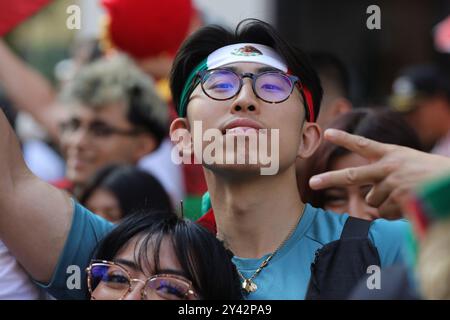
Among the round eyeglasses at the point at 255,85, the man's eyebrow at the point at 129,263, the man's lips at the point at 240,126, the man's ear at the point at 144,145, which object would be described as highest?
the round eyeglasses at the point at 255,85

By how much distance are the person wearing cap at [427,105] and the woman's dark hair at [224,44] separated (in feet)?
11.2

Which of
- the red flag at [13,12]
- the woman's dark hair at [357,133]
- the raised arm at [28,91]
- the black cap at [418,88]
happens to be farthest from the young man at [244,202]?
the black cap at [418,88]

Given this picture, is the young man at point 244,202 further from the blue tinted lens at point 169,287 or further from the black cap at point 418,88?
the black cap at point 418,88

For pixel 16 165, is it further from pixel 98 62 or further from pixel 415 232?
pixel 98 62

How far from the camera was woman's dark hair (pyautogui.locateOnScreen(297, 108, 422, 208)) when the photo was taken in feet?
10.7

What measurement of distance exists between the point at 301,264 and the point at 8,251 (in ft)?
2.73

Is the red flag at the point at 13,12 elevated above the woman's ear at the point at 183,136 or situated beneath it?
elevated above

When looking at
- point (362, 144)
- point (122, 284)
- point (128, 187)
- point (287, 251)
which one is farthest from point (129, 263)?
point (128, 187)

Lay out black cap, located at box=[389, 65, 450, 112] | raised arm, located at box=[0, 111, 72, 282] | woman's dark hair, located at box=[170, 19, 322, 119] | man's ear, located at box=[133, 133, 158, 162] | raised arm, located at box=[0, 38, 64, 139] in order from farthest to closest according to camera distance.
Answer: black cap, located at box=[389, 65, 450, 112] → raised arm, located at box=[0, 38, 64, 139] → man's ear, located at box=[133, 133, 158, 162] → woman's dark hair, located at box=[170, 19, 322, 119] → raised arm, located at box=[0, 111, 72, 282]

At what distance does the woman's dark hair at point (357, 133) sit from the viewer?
3.25m

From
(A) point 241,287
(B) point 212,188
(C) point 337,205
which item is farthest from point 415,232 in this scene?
(C) point 337,205

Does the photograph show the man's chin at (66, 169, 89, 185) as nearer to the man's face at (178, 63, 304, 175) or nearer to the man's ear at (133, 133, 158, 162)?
the man's ear at (133, 133, 158, 162)

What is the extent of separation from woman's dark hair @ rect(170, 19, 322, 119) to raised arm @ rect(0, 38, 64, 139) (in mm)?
2100

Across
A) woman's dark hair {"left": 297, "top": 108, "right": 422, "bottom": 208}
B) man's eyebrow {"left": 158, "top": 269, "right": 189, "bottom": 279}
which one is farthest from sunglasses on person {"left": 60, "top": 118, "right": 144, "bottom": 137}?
man's eyebrow {"left": 158, "top": 269, "right": 189, "bottom": 279}
